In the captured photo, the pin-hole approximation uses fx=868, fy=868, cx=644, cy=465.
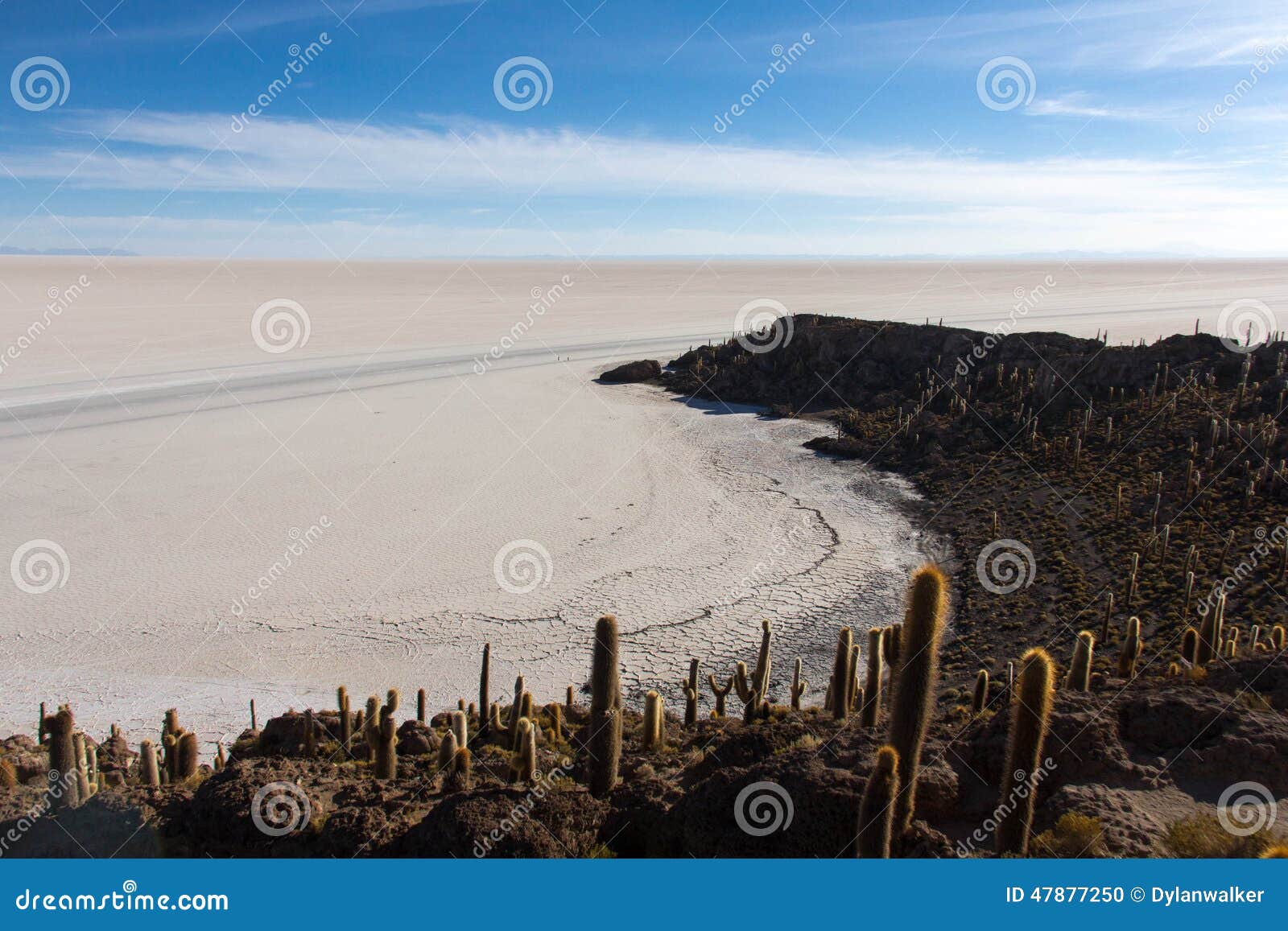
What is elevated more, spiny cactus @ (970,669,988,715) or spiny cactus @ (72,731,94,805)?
spiny cactus @ (970,669,988,715)

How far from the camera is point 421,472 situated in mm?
25703

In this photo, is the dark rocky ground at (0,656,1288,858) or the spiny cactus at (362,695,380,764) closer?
the dark rocky ground at (0,656,1288,858)

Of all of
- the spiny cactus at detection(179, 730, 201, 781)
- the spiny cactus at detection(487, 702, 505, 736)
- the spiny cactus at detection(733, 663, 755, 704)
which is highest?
the spiny cactus at detection(733, 663, 755, 704)

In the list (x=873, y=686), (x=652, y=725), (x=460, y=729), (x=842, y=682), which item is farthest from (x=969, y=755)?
(x=460, y=729)

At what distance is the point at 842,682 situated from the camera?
10969mm

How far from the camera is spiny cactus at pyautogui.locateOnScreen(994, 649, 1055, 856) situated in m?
6.76

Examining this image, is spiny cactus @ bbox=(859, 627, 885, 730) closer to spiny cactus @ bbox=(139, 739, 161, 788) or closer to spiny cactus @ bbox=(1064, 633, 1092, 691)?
spiny cactus @ bbox=(1064, 633, 1092, 691)

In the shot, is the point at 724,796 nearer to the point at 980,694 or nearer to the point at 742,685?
the point at 742,685

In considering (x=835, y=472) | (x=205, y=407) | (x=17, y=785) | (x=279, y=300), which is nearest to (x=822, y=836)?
(x=17, y=785)

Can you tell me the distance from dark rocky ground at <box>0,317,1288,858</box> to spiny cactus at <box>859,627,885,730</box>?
20 cm

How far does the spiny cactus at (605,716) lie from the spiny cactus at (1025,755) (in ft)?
11.7

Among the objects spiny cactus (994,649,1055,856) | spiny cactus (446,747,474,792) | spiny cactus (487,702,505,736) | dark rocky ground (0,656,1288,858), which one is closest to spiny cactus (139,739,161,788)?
dark rocky ground (0,656,1288,858)

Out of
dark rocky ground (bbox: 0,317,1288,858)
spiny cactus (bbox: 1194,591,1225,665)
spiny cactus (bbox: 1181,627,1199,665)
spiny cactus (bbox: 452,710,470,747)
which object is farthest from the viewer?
spiny cactus (bbox: 1194,591,1225,665)

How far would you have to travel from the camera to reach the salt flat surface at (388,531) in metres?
14.3
